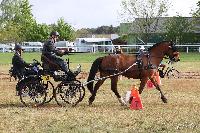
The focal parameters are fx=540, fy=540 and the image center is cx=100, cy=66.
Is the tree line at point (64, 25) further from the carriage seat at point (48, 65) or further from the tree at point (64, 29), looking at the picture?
the carriage seat at point (48, 65)

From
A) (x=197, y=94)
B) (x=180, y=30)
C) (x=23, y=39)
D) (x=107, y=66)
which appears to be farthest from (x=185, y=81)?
(x=23, y=39)

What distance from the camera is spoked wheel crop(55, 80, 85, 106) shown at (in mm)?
14688

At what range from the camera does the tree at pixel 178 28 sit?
76.3 meters

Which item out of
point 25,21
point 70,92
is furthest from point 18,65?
point 25,21

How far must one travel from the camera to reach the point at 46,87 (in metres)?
14.7

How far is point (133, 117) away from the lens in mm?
12484

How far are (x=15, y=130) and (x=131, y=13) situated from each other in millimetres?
70450

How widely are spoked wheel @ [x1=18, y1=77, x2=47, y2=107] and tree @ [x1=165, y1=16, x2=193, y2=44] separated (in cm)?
6171

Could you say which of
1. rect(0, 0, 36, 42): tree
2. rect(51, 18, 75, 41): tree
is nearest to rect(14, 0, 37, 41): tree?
rect(0, 0, 36, 42): tree

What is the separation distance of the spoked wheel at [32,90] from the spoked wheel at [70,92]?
0.44m

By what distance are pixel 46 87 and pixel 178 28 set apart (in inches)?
2530

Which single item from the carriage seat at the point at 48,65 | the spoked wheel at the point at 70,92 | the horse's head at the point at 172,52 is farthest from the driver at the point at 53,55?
the horse's head at the point at 172,52

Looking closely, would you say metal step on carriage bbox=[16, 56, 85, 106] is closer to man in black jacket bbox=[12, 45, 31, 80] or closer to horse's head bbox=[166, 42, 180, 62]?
man in black jacket bbox=[12, 45, 31, 80]

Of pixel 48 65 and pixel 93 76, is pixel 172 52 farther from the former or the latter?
pixel 48 65
